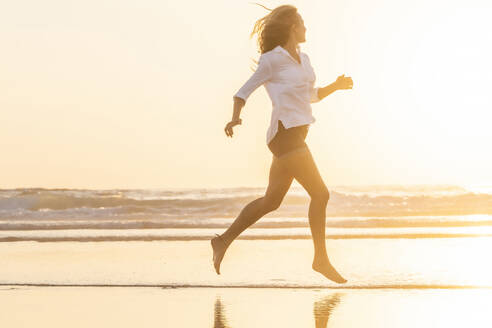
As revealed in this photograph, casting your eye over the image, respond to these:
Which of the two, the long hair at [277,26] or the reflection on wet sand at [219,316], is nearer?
the reflection on wet sand at [219,316]

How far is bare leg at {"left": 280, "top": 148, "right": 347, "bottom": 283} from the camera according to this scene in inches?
232

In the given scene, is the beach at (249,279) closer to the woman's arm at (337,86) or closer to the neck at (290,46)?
the woman's arm at (337,86)

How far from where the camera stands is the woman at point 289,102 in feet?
19.3

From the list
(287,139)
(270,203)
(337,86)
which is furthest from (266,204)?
(337,86)

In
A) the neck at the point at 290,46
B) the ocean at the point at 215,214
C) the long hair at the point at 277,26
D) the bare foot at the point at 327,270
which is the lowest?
the ocean at the point at 215,214

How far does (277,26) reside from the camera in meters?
6.01

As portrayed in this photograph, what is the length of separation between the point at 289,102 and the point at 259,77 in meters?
0.27

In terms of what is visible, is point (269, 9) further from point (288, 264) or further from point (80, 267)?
point (80, 267)

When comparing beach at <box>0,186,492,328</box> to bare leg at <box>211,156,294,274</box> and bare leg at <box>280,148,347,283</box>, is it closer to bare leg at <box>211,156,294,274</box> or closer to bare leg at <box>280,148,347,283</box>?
bare leg at <box>280,148,347,283</box>

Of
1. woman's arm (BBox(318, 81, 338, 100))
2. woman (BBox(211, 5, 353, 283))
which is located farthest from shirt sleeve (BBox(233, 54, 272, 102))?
woman's arm (BBox(318, 81, 338, 100))

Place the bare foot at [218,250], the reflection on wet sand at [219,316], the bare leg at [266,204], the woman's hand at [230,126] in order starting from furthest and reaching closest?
1. the bare foot at [218,250]
2. the bare leg at [266,204]
3. the woman's hand at [230,126]
4. the reflection on wet sand at [219,316]

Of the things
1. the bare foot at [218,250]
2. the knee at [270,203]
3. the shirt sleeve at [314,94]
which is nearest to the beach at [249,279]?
the bare foot at [218,250]

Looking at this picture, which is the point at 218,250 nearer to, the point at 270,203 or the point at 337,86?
the point at 270,203

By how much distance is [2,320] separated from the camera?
16.2 ft
